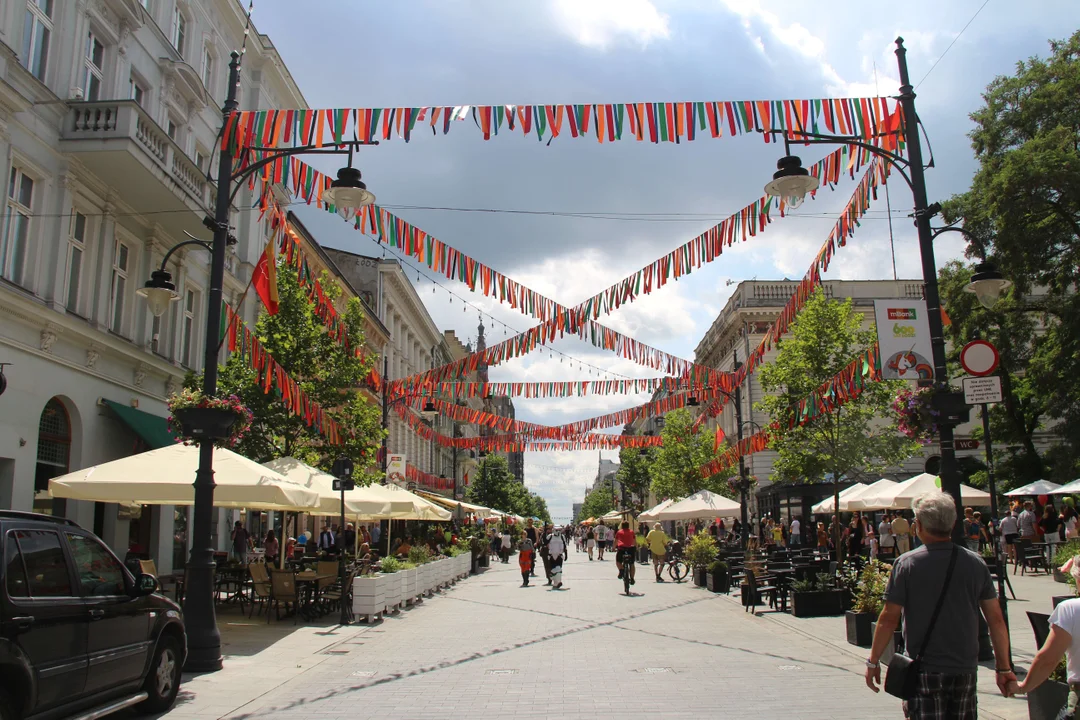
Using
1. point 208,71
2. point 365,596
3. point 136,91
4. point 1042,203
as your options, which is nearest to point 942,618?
point 365,596

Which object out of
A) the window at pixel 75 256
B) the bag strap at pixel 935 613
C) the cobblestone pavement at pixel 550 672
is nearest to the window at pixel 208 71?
the window at pixel 75 256

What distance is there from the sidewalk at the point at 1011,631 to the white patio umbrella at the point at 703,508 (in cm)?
565

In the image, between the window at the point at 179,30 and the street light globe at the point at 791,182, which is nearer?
the street light globe at the point at 791,182

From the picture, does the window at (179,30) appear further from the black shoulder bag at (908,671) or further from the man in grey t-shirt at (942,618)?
the black shoulder bag at (908,671)

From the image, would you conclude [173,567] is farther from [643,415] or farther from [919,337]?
[919,337]

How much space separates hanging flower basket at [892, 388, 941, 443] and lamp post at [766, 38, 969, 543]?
0.14 metres

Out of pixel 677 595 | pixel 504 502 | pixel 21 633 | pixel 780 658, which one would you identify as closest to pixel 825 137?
pixel 780 658

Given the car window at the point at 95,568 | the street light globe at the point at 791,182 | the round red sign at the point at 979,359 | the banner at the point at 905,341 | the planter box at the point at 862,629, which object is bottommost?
the planter box at the point at 862,629

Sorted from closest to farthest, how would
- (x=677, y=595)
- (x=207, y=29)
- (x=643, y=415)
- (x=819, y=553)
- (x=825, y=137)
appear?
(x=825, y=137), (x=677, y=595), (x=819, y=553), (x=207, y=29), (x=643, y=415)

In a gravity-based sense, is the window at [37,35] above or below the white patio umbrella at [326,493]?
above

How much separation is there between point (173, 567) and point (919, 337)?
19.2 metres

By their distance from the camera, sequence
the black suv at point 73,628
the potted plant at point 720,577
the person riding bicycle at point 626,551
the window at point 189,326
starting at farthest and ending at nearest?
the window at point 189,326 < the person riding bicycle at point 626,551 < the potted plant at point 720,577 < the black suv at point 73,628

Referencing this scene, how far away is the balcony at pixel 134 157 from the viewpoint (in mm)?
16328

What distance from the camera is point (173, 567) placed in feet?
72.5
